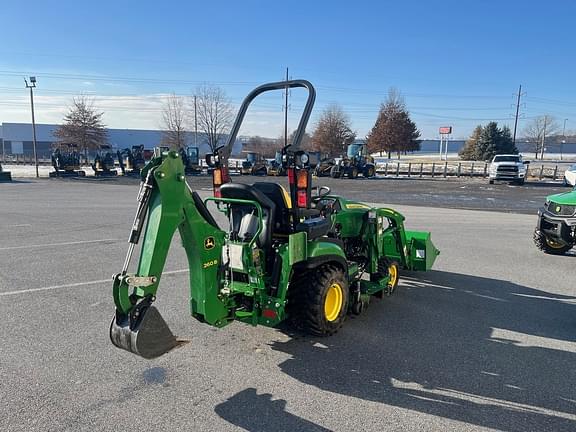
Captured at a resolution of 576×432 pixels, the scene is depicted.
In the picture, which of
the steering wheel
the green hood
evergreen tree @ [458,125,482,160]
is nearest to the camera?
the steering wheel

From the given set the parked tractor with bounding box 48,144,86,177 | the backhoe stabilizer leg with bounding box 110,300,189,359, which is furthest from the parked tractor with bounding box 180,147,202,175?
the backhoe stabilizer leg with bounding box 110,300,189,359

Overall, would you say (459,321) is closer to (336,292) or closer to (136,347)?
(336,292)

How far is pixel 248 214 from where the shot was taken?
4.10 m

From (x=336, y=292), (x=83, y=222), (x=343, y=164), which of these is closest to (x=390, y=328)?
(x=336, y=292)

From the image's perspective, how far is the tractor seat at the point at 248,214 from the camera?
154 inches

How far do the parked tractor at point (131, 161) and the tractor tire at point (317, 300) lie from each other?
110 ft

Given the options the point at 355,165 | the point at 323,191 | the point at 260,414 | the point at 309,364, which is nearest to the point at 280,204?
the point at 323,191

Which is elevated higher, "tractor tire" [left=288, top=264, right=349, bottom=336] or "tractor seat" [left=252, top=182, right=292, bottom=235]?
"tractor seat" [left=252, top=182, right=292, bottom=235]

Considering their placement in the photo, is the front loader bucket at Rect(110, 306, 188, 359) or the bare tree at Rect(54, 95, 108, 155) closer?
the front loader bucket at Rect(110, 306, 188, 359)

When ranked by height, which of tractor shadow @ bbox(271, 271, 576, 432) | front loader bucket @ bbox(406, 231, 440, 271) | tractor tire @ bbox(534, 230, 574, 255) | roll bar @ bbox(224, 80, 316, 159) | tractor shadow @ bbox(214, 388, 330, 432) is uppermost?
roll bar @ bbox(224, 80, 316, 159)

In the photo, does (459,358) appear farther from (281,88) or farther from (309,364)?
(281,88)

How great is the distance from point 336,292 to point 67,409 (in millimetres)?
2482

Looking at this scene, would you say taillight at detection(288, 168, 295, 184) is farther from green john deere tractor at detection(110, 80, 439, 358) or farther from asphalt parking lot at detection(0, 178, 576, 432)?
asphalt parking lot at detection(0, 178, 576, 432)

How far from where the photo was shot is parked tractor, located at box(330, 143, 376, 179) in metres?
33.9
